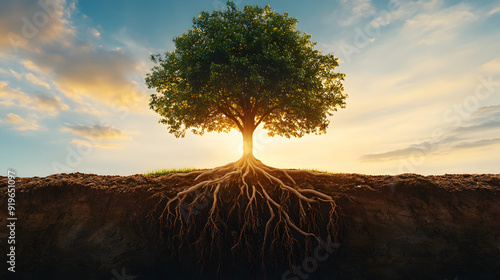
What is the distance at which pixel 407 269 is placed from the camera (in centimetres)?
1083

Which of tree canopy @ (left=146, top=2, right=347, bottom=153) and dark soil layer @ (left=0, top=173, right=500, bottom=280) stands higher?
tree canopy @ (left=146, top=2, right=347, bottom=153)

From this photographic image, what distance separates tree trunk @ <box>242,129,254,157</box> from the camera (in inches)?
658

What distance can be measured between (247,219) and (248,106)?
313 inches

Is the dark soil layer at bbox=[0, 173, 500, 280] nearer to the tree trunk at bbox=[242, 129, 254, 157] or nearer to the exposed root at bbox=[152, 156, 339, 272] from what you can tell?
the exposed root at bbox=[152, 156, 339, 272]

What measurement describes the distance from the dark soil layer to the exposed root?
24.8 inches

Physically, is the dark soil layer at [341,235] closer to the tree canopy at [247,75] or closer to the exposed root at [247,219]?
the exposed root at [247,219]

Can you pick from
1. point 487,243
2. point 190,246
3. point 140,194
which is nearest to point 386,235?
point 487,243

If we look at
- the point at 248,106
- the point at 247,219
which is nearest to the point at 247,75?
the point at 248,106

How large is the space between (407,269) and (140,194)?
35.7ft

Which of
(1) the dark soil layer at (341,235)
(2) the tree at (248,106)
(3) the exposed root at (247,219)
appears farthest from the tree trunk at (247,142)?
(1) the dark soil layer at (341,235)

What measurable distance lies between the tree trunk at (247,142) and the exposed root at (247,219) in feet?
12.5

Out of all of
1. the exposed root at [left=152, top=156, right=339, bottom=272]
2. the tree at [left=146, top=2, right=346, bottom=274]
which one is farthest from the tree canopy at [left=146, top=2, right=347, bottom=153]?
the exposed root at [left=152, top=156, right=339, bottom=272]

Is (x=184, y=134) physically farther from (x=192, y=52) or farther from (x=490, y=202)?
(x=490, y=202)

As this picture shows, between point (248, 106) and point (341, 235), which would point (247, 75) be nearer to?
point (248, 106)
